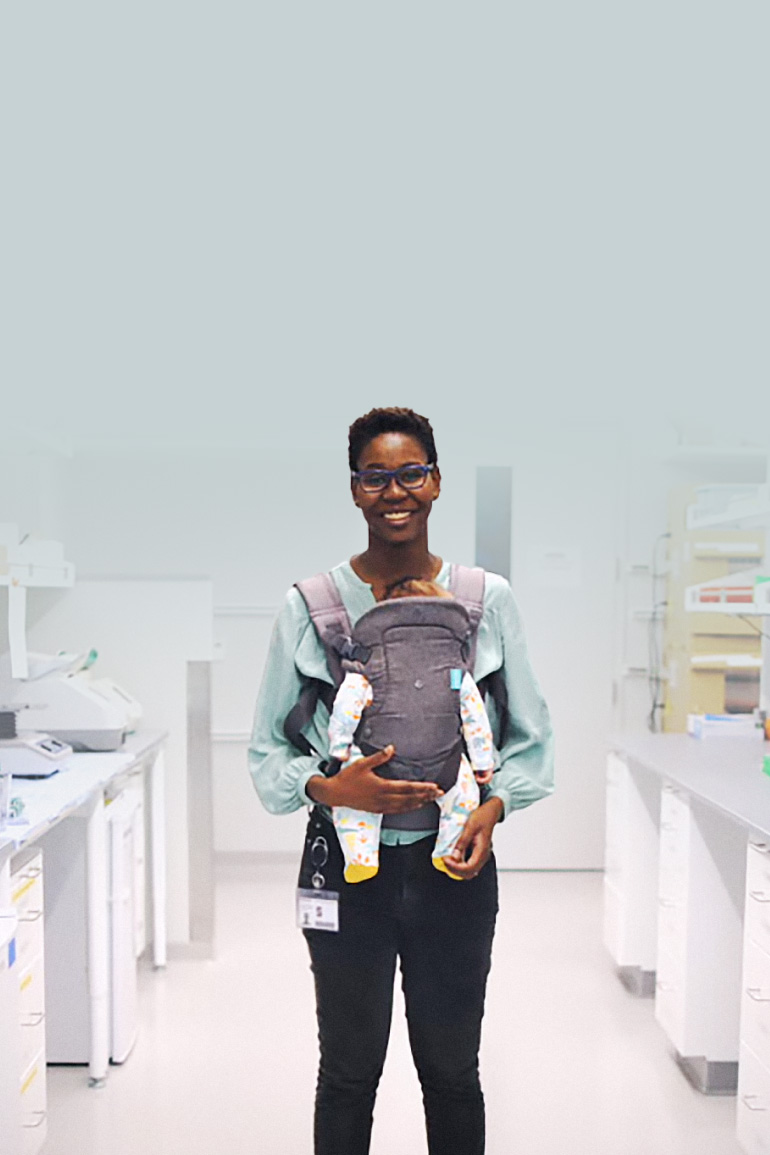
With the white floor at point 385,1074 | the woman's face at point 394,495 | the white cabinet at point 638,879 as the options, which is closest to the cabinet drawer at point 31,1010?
the white floor at point 385,1074

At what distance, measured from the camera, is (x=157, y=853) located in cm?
324

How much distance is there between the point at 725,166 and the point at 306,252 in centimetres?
106

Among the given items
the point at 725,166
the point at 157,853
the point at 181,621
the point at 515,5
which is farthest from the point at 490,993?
the point at 515,5

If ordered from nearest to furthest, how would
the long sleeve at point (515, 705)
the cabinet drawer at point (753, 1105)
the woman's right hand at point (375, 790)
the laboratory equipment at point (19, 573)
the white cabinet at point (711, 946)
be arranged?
1. the woman's right hand at point (375, 790)
2. the long sleeve at point (515, 705)
3. the cabinet drawer at point (753, 1105)
4. the white cabinet at point (711, 946)
5. the laboratory equipment at point (19, 573)

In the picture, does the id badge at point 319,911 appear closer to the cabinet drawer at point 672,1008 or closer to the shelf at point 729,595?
the cabinet drawer at point 672,1008

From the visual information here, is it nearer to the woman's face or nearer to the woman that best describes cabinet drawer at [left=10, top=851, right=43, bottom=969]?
the woman

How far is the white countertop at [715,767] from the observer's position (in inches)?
87.6

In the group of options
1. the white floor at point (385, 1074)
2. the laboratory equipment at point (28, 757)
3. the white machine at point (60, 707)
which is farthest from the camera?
the white machine at point (60, 707)

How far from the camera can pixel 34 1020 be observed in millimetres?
2082

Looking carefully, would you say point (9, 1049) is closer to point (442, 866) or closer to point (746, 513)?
point (442, 866)

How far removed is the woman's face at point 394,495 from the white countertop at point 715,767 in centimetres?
112

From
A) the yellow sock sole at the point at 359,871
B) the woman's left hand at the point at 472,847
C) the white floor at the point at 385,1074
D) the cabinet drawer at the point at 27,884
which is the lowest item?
the white floor at the point at 385,1074

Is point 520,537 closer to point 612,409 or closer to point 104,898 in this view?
point 612,409

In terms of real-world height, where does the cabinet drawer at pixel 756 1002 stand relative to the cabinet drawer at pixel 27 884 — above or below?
below
